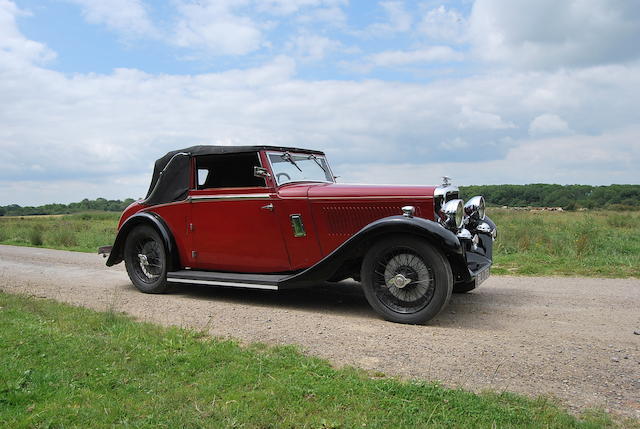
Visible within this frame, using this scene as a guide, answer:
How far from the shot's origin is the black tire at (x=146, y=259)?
Result: 721 centimetres

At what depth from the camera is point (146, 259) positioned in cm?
745

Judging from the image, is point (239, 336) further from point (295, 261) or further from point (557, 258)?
point (557, 258)

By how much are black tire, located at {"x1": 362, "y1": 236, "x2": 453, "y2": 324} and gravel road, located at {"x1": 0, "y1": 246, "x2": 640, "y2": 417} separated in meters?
0.18

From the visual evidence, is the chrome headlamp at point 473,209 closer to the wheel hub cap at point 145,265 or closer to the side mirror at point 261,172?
the side mirror at point 261,172

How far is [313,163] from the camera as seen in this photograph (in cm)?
717

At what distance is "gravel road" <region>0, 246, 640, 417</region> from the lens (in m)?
3.73

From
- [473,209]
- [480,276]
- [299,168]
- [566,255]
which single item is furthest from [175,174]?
[566,255]

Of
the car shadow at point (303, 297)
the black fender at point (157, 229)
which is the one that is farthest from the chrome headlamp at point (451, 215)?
the black fender at point (157, 229)

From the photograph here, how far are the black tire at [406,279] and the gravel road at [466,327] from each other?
0.18m

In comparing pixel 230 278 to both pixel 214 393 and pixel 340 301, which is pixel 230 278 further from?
pixel 214 393

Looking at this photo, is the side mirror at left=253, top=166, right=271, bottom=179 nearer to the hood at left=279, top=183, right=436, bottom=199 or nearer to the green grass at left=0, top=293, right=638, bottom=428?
the hood at left=279, top=183, right=436, bottom=199

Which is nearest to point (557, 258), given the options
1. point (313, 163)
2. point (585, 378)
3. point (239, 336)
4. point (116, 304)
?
point (313, 163)

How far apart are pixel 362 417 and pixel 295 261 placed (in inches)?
130

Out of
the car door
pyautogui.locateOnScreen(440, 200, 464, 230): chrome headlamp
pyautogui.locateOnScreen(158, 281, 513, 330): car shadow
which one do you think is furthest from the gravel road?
pyautogui.locateOnScreen(440, 200, 464, 230): chrome headlamp
